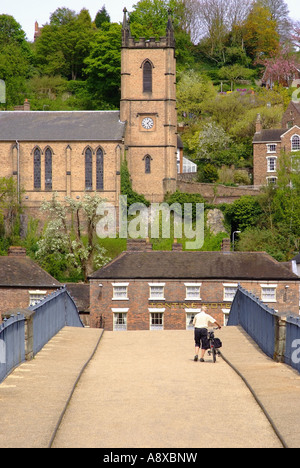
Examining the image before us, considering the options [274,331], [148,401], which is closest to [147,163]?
[274,331]

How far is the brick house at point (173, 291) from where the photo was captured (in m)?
46.9

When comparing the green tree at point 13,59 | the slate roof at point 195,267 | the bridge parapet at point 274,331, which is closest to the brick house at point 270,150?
the green tree at point 13,59

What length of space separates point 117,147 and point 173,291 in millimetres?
21817

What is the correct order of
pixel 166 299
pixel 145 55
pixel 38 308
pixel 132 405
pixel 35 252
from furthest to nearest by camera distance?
pixel 145 55
pixel 35 252
pixel 166 299
pixel 38 308
pixel 132 405

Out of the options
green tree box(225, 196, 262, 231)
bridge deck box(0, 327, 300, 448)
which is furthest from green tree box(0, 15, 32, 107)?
bridge deck box(0, 327, 300, 448)

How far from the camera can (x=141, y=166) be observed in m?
67.9

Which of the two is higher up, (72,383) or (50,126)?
(50,126)

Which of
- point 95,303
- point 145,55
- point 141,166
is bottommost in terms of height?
point 95,303

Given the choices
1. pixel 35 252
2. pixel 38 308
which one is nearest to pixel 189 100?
pixel 35 252

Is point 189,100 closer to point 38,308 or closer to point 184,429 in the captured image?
point 38,308

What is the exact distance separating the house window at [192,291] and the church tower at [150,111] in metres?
21.0

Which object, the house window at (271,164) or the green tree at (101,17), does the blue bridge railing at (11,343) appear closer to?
the house window at (271,164)

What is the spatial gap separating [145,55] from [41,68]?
4297cm

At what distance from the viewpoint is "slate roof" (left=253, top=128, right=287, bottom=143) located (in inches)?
3021
